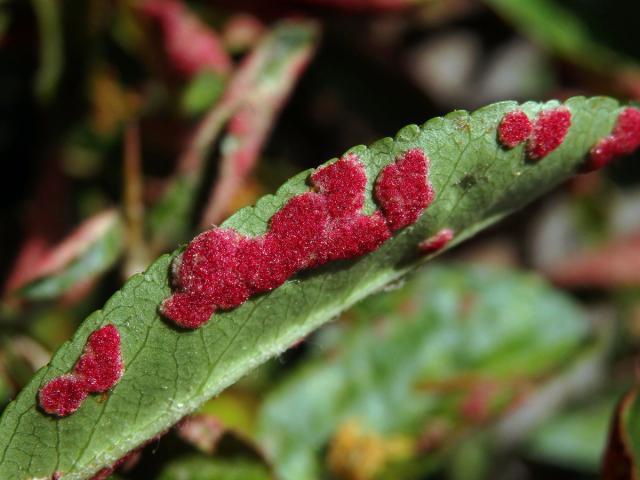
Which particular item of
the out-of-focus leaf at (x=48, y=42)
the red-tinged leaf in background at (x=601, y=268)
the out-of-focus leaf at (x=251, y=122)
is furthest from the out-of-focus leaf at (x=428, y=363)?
the out-of-focus leaf at (x=48, y=42)

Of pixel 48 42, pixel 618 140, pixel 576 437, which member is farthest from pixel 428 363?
pixel 48 42

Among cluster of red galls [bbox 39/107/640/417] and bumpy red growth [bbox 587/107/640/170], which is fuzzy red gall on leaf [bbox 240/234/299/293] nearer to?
cluster of red galls [bbox 39/107/640/417]

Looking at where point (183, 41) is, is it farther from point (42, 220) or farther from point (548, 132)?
point (548, 132)

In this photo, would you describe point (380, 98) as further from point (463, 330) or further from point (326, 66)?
point (463, 330)

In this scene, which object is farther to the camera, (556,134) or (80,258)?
(80,258)

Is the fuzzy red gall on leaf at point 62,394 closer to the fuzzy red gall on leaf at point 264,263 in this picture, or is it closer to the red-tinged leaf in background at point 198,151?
the fuzzy red gall on leaf at point 264,263

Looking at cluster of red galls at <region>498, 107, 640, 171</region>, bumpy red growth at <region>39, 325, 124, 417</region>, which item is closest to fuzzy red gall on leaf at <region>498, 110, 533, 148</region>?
cluster of red galls at <region>498, 107, 640, 171</region>
